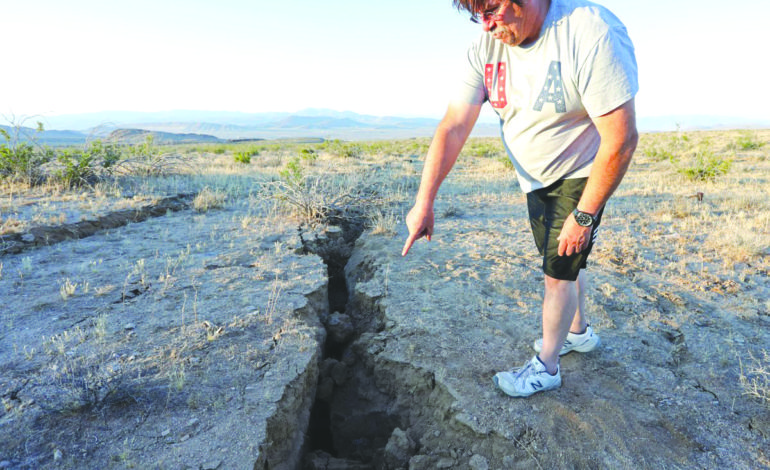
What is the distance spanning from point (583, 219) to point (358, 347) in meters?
1.64

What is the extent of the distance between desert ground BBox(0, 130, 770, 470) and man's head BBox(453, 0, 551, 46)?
62.6 inches

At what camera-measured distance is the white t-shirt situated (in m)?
1.45

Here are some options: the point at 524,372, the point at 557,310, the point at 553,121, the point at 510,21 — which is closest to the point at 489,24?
the point at 510,21

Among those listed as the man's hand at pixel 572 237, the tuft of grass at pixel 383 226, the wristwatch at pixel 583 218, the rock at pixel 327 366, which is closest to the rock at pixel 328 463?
the rock at pixel 327 366

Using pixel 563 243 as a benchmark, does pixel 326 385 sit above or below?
below

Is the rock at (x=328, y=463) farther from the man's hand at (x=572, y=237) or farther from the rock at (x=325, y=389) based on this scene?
the man's hand at (x=572, y=237)

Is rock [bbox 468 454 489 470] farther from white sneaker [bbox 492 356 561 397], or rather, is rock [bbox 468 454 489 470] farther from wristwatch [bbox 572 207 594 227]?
wristwatch [bbox 572 207 594 227]

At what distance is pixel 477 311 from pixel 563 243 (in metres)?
1.37

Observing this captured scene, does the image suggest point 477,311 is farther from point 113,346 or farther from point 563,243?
point 113,346

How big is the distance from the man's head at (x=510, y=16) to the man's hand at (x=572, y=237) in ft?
2.25

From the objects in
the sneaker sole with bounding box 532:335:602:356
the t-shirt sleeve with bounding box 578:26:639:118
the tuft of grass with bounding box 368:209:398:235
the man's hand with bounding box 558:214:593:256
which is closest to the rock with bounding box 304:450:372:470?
the sneaker sole with bounding box 532:335:602:356

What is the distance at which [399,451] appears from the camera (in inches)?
84.4

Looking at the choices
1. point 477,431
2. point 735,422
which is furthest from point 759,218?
point 477,431

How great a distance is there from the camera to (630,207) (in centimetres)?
610
